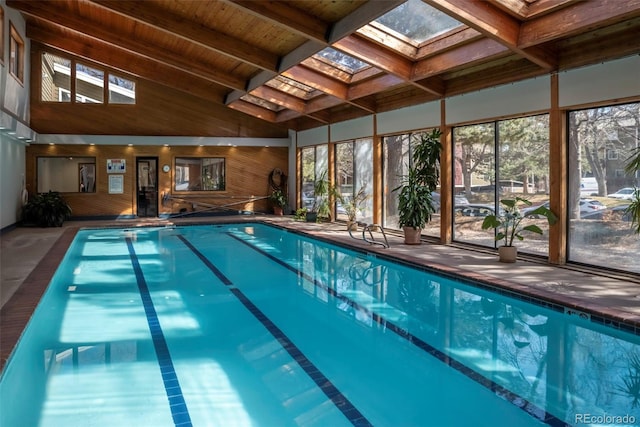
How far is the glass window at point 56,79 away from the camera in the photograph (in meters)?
13.2

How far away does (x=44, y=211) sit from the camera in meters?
11.8

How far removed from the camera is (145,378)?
Answer: 358cm

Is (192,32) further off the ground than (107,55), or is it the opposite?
(107,55)

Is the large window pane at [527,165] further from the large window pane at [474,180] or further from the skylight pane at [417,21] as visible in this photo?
the skylight pane at [417,21]

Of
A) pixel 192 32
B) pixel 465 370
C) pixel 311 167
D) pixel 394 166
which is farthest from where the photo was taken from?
pixel 311 167

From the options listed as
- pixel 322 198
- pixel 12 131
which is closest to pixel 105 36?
pixel 12 131

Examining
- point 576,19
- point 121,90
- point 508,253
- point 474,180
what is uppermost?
point 121,90

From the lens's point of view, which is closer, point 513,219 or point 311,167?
point 513,219

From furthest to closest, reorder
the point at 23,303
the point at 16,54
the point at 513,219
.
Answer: the point at 16,54 < the point at 513,219 < the point at 23,303

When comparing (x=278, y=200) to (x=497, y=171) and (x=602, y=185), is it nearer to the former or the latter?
(x=497, y=171)

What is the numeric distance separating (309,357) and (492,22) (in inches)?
170

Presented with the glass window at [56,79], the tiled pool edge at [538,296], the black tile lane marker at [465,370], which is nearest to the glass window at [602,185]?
the tiled pool edge at [538,296]

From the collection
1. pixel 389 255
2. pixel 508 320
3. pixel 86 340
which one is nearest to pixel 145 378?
pixel 86 340

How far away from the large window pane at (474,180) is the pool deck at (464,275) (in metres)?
0.34
